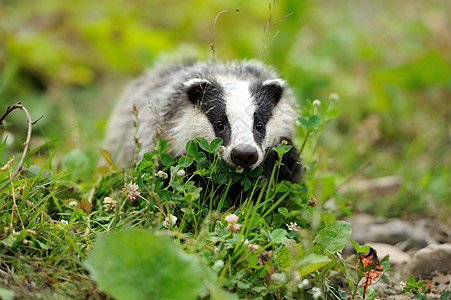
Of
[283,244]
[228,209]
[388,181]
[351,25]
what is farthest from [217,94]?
[351,25]

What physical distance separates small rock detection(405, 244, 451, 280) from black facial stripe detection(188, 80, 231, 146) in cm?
157

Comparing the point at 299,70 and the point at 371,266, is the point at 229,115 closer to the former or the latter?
the point at 371,266

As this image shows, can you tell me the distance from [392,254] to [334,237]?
99 cm

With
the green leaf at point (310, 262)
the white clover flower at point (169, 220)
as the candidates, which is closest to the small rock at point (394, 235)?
the green leaf at point (310, 262)

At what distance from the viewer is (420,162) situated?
5.51 m

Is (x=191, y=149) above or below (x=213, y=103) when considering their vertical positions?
below

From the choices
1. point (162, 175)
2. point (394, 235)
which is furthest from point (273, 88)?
point (394, 235)

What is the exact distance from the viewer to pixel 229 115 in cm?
325

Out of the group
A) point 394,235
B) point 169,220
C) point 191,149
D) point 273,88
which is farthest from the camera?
point 394,235

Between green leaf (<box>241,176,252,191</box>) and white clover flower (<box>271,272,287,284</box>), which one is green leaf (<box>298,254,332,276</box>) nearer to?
white clover flower (<box>271,272,287,284</box>)

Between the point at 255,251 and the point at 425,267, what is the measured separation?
1489mm

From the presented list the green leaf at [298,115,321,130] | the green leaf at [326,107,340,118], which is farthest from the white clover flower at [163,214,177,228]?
the green leaf at [326,107,340,118]

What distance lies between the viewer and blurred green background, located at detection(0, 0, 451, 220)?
524 centimetres

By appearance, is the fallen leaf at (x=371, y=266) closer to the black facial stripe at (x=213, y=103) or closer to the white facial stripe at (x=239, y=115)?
the white facial stripe at (x=239, y=115)
